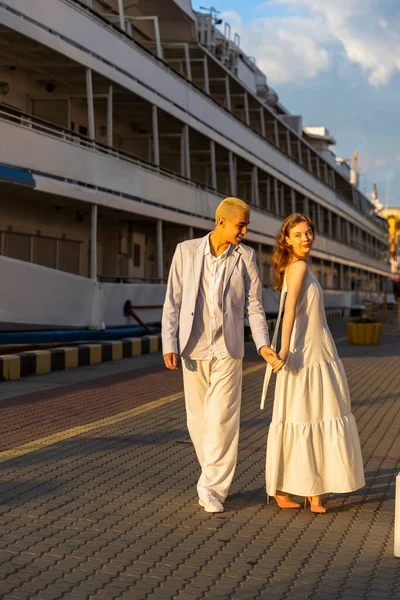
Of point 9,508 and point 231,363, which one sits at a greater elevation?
point 231,363

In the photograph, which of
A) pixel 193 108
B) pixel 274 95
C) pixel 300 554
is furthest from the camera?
pixel 274 95

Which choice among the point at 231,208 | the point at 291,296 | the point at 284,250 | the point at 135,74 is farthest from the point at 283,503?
the point at 135,74

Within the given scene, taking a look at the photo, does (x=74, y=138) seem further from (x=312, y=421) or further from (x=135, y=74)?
(x=312, y=421)

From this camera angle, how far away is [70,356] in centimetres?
1670

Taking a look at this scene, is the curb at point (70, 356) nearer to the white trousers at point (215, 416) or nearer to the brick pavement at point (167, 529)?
the brick pavement at point (167, 529)

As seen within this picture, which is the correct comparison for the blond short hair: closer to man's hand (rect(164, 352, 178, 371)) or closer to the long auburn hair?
the long auburn hair

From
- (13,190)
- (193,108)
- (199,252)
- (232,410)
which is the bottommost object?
(232,410)

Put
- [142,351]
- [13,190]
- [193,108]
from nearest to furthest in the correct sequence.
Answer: [13,190], [142,351], [193,108]

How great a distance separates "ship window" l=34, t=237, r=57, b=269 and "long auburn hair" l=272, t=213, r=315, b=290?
14.8 m

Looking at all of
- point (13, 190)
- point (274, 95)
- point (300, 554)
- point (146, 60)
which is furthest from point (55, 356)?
point (274, 95)

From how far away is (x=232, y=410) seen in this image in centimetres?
606

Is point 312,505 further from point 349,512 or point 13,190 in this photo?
point 13,190

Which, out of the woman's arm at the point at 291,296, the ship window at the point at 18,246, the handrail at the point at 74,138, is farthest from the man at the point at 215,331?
the ship window at the point at 18,246

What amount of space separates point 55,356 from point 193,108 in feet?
41.9
